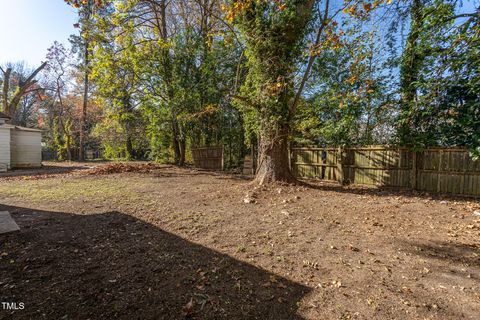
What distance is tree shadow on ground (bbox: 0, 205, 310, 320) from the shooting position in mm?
1899

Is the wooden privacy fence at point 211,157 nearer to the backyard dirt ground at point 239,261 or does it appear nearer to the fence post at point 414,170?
the backyard dirt ground at point 239,261

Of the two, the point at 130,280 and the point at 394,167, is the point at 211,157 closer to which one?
the point at 394,167

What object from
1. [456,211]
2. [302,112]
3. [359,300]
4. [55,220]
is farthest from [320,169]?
[55,220]

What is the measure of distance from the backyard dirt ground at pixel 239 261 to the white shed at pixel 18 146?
408 inches

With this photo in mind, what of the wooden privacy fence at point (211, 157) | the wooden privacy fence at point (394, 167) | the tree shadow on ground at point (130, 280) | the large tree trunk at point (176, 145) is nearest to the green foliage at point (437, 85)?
the wooden privacy fence at point (394, 167)

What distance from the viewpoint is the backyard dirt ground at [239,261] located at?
1.97 m

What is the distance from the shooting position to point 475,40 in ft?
14.8

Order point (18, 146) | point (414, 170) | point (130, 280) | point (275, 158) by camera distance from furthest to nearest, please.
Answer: point (18, 146)
point (414, 170)
point (275, 158)
point (130, 280)

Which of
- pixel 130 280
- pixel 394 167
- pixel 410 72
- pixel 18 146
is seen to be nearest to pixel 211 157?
pixel 394 167

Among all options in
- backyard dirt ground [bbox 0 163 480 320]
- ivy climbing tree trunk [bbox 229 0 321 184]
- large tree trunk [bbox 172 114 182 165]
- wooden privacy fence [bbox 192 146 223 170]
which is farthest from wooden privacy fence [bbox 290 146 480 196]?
large tree trunk [bbox 172 114 182 165]

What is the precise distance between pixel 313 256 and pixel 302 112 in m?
8.36

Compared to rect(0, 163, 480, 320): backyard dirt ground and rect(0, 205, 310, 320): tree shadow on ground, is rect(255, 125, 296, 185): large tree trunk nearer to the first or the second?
rect(0, 163, 480, 320): backyard dirt ground

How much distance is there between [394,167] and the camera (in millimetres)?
7875

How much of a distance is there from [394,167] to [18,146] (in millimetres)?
20045
